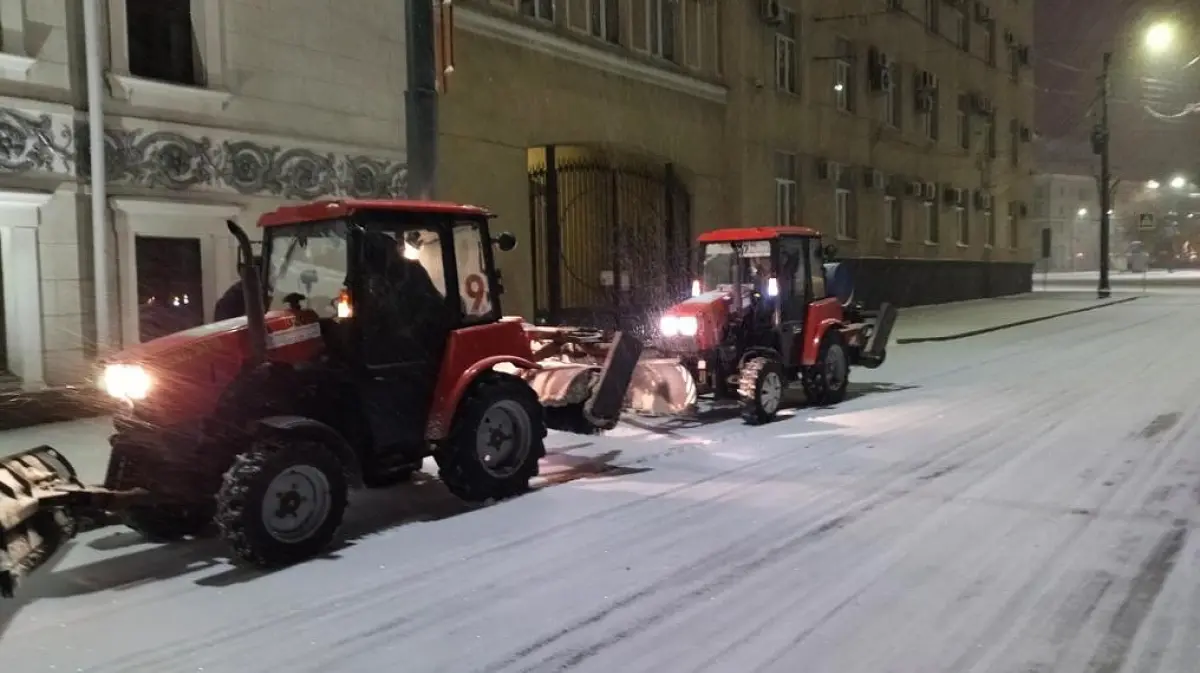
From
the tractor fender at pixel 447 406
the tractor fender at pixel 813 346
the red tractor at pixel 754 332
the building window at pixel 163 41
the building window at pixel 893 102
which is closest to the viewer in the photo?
the tractor fender at pixel 447 406

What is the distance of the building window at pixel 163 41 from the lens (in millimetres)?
11328

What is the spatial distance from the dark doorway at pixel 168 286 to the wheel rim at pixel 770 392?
6856 millimetres

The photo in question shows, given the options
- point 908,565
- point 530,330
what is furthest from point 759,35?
point 908,565

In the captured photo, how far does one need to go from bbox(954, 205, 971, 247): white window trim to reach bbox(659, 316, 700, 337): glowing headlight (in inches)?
1132

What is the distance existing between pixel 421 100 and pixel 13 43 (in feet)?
13.8

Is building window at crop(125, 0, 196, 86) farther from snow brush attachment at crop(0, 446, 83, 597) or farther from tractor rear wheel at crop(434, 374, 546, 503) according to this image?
tractor rear wheel at crop(434, 374, 546, 503)

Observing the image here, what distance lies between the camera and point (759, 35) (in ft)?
77.9

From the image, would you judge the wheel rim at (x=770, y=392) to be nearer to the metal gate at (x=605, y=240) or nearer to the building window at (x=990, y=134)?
the metal gate at (x=605, y=240)

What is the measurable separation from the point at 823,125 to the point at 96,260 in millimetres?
20926

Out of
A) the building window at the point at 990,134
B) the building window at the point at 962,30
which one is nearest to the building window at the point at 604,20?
the building window at the point at 962,30

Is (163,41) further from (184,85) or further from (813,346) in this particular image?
(813,346)

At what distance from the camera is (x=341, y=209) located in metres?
6.72

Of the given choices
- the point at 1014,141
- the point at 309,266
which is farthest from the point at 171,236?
the point at 1014,141

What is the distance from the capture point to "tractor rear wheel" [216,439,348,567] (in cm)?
570
